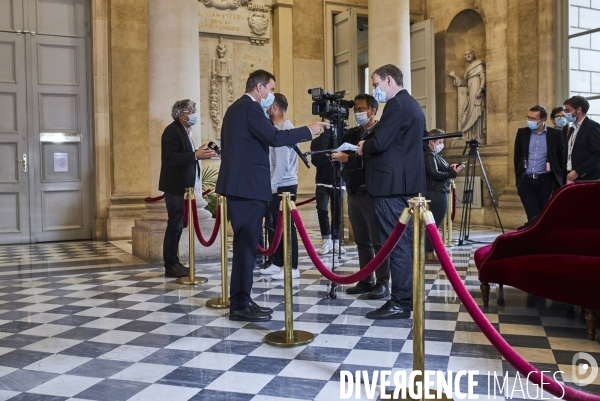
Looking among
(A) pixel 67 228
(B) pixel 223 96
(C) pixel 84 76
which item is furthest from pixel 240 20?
(A) pixel 67 228

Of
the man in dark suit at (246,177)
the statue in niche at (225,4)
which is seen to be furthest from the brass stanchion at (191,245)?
the statue in niche at (225,4)

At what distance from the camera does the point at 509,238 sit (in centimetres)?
480

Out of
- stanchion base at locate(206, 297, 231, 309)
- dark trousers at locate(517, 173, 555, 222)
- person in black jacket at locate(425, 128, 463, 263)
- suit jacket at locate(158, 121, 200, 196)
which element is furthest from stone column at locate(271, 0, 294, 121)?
stanchion base at locate(206, 297, 231, 309)

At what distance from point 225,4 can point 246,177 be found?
310 inches

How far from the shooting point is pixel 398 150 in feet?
15.4

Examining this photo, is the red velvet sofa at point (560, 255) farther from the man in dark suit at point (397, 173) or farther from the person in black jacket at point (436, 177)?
the person in black jacket at point (436, 177)

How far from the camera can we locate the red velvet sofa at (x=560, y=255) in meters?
4.04

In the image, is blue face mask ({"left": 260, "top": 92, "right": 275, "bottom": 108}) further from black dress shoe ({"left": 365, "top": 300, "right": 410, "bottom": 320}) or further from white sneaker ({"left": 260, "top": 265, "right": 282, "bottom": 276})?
white sneaker ({"left": 260, "top": 265, "right": 282, "bottom": 276})

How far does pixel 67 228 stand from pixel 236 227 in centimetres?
716

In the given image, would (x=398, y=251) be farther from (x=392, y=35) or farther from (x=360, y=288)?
(x=392, y=35)

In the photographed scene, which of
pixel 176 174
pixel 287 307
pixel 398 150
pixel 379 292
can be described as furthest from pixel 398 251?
pixel 176 174

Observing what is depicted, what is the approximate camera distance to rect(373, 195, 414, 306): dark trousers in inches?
184

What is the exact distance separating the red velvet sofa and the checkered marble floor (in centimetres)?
29

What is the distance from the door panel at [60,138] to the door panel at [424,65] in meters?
6.48
